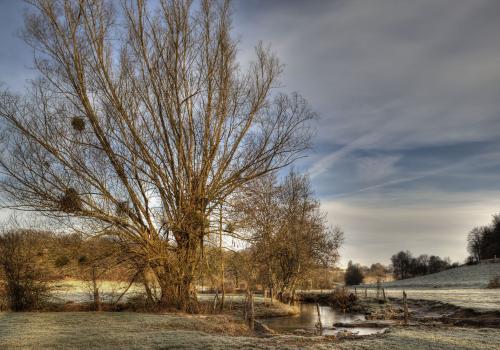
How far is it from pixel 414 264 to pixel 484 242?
17340 mm

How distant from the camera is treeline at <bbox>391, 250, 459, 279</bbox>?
9762 centimetres

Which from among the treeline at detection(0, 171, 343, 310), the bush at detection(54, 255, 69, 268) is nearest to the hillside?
the treeline at detection(0, 171, 343, 310)

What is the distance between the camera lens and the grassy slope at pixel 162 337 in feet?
35.1

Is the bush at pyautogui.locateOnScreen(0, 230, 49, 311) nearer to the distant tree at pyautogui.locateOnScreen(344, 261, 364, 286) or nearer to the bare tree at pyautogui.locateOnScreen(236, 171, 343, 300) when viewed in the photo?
the bare tree at pyautogui.locateOnScreen(236, 171, 343, 300)

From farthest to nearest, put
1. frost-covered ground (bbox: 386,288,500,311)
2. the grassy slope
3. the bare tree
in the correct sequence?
1. the bare tree
2. frost-covered ground (bbox: 386,288,500,311)
3. the grassy slope

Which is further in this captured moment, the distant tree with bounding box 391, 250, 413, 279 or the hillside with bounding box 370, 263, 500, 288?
the distant tree with bounding box 391, 250, 413, 279

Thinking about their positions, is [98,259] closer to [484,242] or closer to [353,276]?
[353,276]

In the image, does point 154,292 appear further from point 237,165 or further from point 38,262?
point 237,165

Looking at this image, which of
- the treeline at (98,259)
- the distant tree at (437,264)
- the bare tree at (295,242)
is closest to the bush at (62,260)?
the treeline at (98,259)

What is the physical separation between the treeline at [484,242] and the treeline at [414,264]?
6.57 metres

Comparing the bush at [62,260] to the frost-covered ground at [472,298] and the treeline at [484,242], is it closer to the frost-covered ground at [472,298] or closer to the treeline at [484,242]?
the frost-covered ground at [472,298]

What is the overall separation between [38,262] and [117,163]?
5.64 meters

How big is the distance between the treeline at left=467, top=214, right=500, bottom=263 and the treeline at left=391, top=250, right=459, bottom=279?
6574 mm

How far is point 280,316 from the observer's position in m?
28.0
